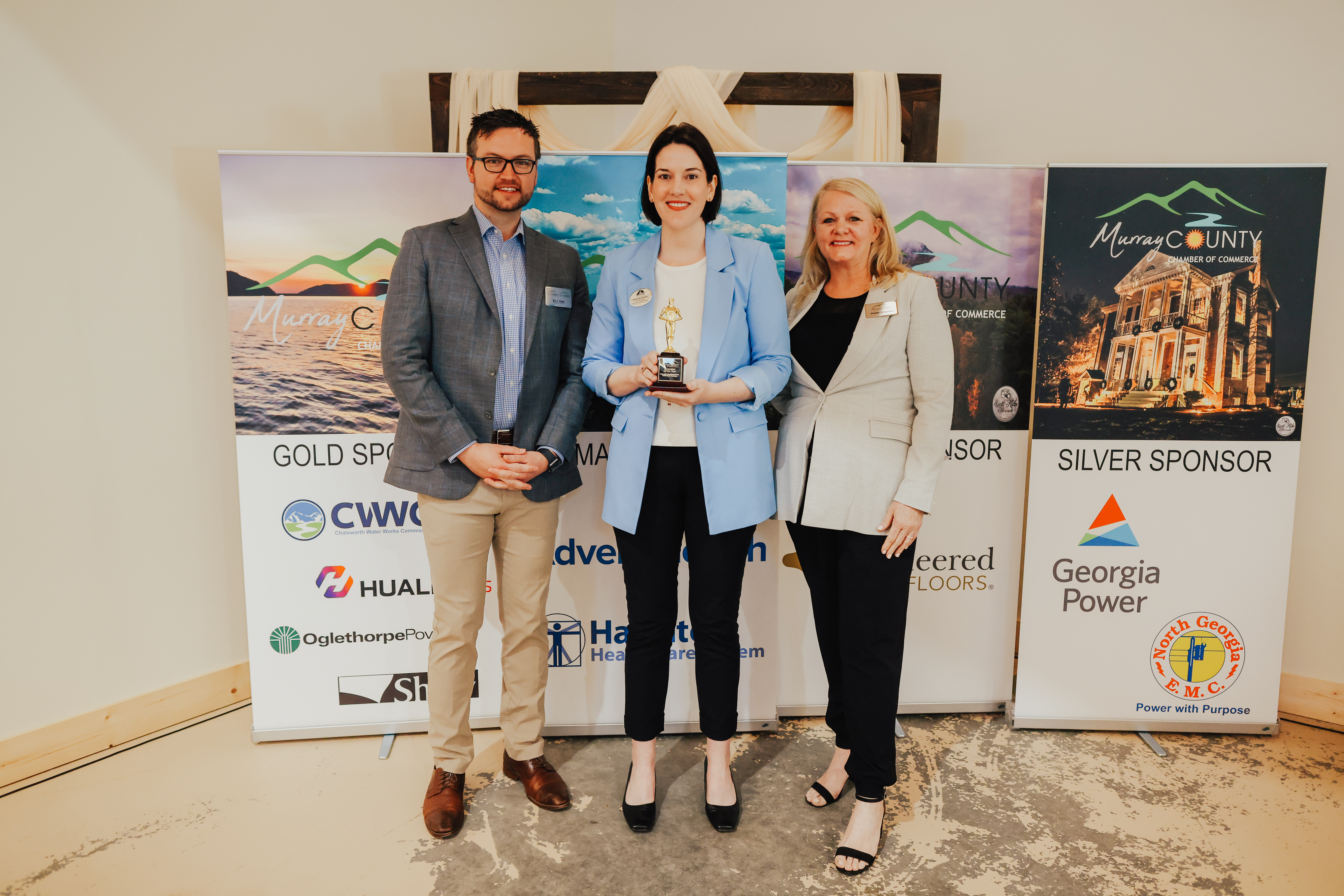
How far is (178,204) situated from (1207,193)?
12.0 ft

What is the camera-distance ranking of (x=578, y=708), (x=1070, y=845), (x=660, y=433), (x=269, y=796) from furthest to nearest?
(x=578, y=708) < (x=269, y=796) < (x=1070, y=845) < (x=660, y=433)

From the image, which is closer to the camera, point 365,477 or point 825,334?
point 825,334

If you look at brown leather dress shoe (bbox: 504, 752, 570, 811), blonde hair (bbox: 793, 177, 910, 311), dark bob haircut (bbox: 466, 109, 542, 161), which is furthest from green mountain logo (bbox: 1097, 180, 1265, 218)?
brown leather dress shoe (bbox: 504, 752, 570, 811)

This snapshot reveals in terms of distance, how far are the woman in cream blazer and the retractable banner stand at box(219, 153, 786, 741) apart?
0.55m

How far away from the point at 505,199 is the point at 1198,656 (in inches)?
112

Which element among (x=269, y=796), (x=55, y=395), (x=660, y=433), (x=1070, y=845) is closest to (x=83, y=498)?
(x=55, y=395)

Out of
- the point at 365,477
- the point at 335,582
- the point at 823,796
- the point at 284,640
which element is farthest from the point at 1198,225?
the point at 284,640

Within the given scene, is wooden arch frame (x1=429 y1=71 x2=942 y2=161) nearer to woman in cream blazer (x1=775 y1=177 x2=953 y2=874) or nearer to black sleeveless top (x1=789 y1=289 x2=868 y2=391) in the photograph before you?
woman in cream blazer (x1=775 y1=177 x2=953 y2=874)

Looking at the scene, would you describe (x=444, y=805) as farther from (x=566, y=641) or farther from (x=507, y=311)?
(x=507, y=311)

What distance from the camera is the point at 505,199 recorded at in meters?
2.05

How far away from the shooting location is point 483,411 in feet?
6.94

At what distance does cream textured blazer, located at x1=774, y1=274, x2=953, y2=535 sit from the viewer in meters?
1.96

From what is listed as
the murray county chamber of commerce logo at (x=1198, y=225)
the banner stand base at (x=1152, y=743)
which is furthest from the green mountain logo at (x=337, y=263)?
the banner stand base at (x=1152, y=743)

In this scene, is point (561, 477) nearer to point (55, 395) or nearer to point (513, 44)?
point (55, 395)
